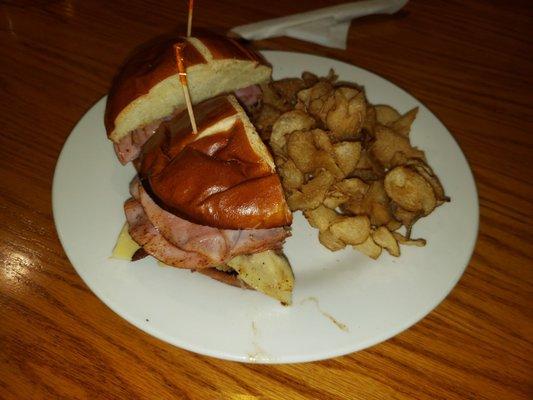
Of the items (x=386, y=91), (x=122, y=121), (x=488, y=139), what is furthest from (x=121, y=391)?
(x=488, y=139)

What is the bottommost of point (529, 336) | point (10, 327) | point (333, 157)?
point (10, 327)

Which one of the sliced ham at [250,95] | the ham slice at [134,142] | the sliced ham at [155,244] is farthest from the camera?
the sliced ham at [250,95]

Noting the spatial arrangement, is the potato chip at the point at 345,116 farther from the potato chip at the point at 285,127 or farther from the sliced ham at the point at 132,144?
the sliced ham at the point at 132,144

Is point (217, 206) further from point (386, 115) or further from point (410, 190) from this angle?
point (386, 115)

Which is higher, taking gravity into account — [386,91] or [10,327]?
[386,91]

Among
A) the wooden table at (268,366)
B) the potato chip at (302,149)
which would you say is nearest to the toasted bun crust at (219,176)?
the potato chip at (302,149)

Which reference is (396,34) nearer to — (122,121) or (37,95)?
(122,121)

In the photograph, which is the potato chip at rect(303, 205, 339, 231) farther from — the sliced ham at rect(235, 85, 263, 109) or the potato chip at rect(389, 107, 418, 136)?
the sliced ham at rect(235, 85, 263, 109)
